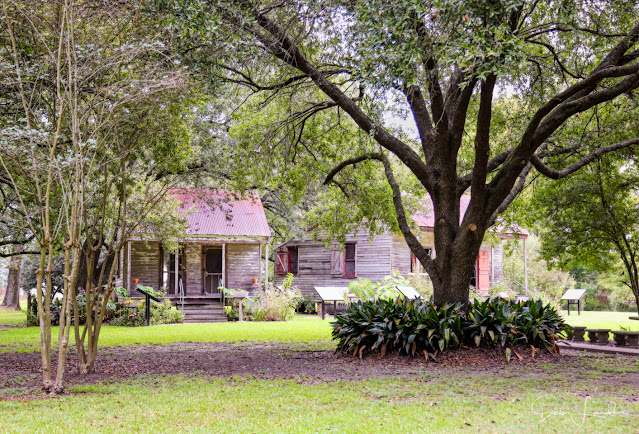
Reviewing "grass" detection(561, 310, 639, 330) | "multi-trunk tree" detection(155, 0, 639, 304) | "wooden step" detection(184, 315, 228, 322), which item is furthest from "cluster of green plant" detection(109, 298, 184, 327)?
"grass" detection(561, 310, 639, 330)

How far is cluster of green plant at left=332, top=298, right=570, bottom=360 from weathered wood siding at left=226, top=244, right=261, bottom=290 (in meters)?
14.4

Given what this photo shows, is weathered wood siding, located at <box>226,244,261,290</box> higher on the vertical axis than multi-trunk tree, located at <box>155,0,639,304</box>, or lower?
lower

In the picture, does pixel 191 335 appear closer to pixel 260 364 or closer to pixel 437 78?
pixel 260 364

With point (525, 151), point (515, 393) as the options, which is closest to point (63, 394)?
point (515, 393)

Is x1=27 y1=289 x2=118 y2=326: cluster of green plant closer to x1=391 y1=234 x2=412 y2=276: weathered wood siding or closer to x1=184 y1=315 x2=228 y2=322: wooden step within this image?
x1=184 y1=315 x2=228 y2=322: wooden step

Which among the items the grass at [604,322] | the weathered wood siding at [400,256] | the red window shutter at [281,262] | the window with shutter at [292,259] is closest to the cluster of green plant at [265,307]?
the weathered wood siding at [400,256]

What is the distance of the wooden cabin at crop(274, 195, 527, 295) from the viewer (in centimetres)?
2483

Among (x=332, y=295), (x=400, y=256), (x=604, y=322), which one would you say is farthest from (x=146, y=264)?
(x=604, y=322)

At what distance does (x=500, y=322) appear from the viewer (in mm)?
9586

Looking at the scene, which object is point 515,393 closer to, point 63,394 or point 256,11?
point 63,394

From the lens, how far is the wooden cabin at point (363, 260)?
81.5 ft

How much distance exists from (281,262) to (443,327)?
2053 cm

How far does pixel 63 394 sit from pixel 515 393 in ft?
18.4

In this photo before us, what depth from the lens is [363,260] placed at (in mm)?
25516
